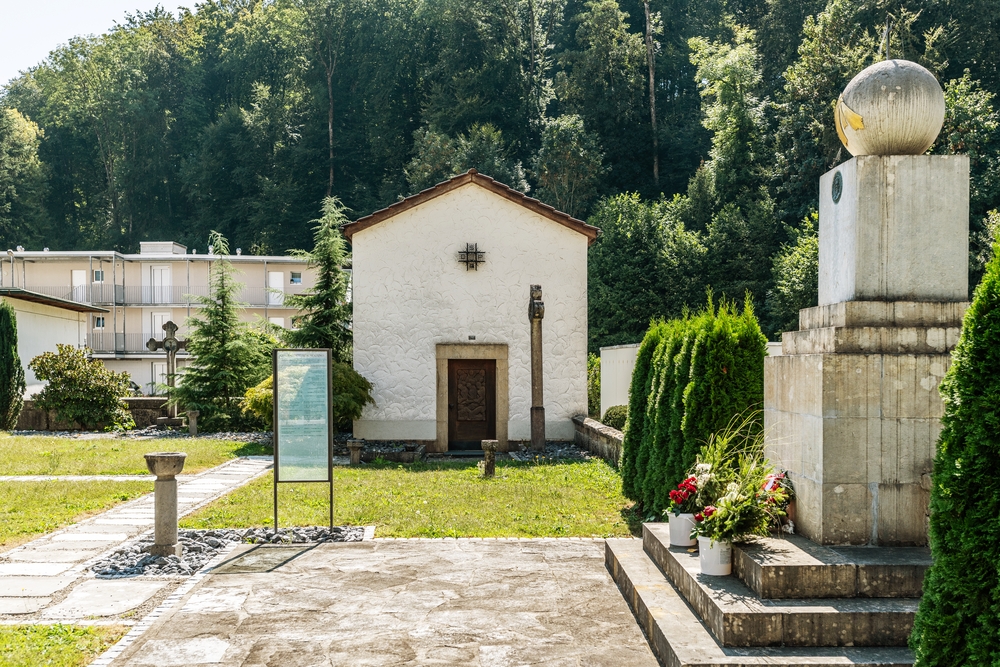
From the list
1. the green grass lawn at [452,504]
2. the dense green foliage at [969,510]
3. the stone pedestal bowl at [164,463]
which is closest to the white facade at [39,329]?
the green grass lawn at [452,504]

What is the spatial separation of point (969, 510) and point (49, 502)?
11.1m

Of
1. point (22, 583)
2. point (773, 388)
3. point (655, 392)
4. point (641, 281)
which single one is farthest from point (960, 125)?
point (22, 583)

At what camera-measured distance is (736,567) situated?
5.61 m

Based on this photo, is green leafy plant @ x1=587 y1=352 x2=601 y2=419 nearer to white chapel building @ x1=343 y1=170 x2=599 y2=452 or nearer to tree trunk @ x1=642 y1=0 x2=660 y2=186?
white chapel building @ x1=343 y1=170 x2=599 y2=452

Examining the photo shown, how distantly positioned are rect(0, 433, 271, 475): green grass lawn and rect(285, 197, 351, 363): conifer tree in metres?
2.73

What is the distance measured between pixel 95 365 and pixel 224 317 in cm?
372

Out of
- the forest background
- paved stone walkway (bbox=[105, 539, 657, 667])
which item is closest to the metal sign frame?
paved stone walkway (bbox=[105, 539, 657, 667])

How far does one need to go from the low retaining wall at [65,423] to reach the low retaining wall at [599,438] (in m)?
12.0

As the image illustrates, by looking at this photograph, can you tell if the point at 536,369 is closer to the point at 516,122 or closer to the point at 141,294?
the point at 141,294

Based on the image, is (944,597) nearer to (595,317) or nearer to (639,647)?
(639,647)

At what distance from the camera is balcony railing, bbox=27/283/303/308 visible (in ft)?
129

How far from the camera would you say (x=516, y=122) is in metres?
44.6

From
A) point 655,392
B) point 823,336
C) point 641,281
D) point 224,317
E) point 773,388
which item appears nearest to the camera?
point 823,336

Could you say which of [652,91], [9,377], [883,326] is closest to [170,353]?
[9,377]
